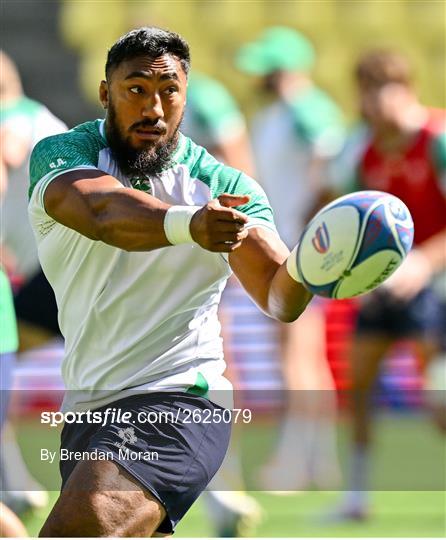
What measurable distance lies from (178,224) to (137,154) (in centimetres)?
46

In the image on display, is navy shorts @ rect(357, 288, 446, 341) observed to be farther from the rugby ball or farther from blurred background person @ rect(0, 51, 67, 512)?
the rugby ball

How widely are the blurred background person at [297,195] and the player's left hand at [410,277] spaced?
4.63ft

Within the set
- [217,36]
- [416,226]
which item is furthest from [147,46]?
[217,36]

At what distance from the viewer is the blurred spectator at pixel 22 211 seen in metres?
5.72

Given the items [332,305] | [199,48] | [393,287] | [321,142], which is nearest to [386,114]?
[393,287]

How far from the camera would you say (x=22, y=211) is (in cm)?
677

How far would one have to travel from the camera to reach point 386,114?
724 cm

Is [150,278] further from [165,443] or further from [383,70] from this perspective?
[383,70]

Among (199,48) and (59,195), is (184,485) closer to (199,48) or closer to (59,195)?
(59,195)

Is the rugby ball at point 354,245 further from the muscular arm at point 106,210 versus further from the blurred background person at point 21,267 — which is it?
the blurred background person at point 21,267

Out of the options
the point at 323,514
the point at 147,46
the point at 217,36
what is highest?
the point at 217,36

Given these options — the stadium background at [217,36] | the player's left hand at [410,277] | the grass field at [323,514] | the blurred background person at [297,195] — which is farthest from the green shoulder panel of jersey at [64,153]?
the stadium background at [217,36]

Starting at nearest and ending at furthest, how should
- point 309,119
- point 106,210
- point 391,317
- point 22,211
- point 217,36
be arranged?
point 106,210 → point 22,211 → point 391,317 → point 309,119 → point 217,36

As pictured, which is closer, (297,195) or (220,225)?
(220,225)
